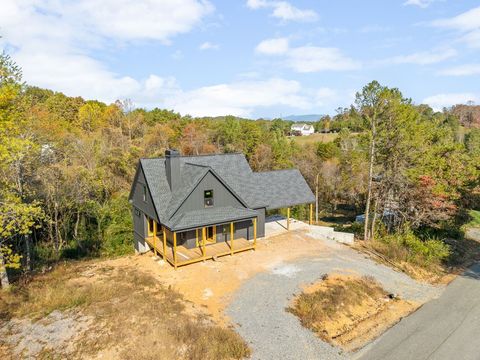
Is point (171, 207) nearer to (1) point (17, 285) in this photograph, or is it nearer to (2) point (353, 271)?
(1) point (17, 285)

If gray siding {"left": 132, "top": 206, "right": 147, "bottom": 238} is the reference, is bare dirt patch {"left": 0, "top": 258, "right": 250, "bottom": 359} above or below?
below

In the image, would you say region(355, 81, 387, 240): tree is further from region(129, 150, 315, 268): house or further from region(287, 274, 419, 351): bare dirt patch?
region(287, 274, 419, 351): bare dirt patch

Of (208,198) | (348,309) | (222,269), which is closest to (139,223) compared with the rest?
(208,198)

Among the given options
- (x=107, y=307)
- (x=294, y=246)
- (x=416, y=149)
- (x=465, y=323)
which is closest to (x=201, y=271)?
(x=107, y=307)

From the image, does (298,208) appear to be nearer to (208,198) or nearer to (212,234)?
(212,234)

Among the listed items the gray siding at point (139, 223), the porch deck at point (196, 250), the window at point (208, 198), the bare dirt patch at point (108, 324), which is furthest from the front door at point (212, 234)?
the bare dirt patch at point (108, 324)

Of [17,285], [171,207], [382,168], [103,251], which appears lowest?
[103,251]

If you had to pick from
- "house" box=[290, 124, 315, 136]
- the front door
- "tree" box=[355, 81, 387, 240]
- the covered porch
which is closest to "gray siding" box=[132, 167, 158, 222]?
the covered porch
